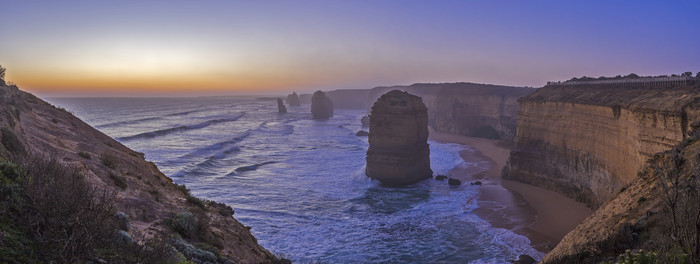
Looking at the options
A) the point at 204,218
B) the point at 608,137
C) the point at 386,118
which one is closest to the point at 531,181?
the point at 608,137

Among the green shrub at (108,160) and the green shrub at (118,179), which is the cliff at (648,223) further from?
the green shrub at (108,160)

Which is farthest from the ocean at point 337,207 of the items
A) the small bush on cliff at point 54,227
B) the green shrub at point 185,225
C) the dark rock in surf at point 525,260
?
the small bush on cliff at point 54,227

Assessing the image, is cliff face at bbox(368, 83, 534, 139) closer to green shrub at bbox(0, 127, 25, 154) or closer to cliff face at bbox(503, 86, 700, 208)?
cliff face at bbox(503, 86, 700, 208)

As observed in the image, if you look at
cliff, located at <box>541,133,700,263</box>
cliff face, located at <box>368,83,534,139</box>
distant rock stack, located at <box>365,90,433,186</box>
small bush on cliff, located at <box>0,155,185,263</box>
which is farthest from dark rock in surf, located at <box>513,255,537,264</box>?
cliff face, located at <box>368,83,534,139</box>

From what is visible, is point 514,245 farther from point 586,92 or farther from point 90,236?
point 90,236

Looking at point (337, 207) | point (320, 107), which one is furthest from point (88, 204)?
point (320, 107)
